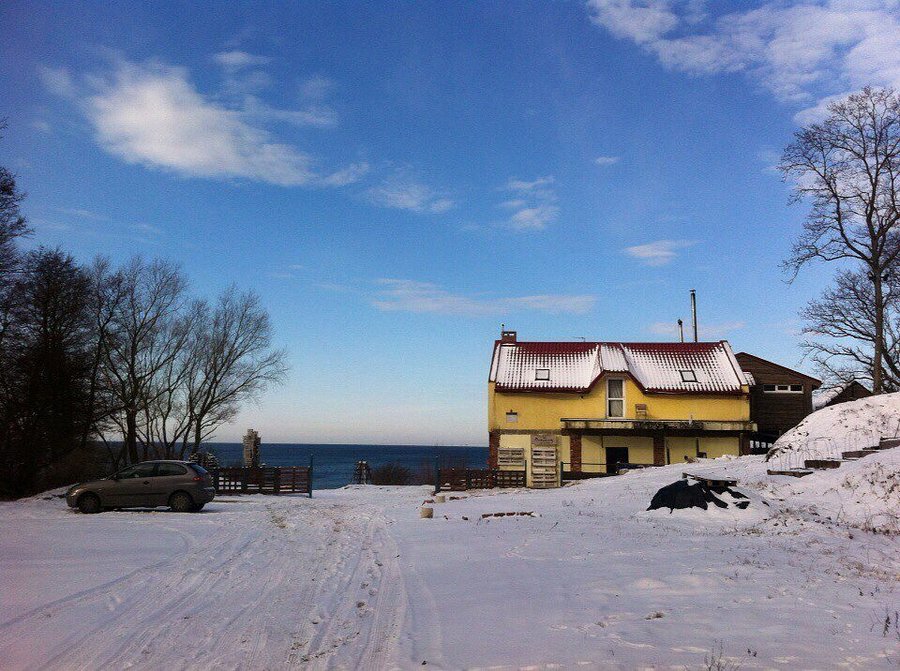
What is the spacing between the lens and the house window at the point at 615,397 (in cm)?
3638

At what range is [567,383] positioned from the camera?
119 feet

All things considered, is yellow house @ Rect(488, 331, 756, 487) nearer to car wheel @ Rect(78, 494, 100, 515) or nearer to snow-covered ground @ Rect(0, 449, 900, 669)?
snow-covered ground @ Rect(0, 449, 900, 669)

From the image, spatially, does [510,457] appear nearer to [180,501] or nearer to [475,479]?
[475,479]

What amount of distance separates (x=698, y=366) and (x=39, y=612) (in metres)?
36.4

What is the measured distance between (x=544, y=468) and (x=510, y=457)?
2.12 m

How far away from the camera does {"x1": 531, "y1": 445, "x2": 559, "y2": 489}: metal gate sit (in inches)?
1217

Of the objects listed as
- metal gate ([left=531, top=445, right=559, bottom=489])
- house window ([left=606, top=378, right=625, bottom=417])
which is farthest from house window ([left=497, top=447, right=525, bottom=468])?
house window ([left=606, top=378, right=625, bottom=417])

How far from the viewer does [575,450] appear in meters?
35.5

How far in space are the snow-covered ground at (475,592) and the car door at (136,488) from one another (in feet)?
12.0

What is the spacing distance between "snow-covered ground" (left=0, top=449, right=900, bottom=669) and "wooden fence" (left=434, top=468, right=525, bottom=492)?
15276 mm

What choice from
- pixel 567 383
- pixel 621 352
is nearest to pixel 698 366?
pixel 621 352

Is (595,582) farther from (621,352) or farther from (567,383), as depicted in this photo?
(621,352)

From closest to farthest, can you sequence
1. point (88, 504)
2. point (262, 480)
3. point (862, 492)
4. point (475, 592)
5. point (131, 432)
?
point (475, 592) → point (862, 492) → point (88, 504) → point (262, 480) → point (131, 432)

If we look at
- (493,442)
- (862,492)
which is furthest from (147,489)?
(493,442)
